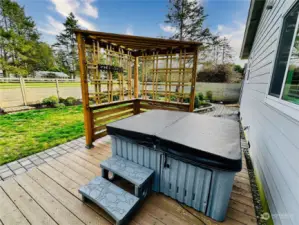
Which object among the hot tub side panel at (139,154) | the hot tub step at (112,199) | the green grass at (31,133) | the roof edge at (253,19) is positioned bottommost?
the green grass at (31,133)

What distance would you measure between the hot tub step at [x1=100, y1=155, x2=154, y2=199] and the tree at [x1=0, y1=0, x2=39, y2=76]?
655 inches

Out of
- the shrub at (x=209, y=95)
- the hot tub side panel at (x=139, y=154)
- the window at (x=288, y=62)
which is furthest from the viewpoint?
the shrub at (x=209, y=95)

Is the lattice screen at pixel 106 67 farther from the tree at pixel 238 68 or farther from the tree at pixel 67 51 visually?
the tree at pixel 67 51

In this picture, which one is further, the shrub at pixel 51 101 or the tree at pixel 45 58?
the tree at pixel 45 58

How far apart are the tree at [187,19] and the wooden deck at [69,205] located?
10.2 metres

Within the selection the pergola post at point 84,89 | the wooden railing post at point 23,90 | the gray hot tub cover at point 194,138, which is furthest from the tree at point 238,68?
the wooden railing post at point 23,90

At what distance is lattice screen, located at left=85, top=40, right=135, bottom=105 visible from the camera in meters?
2.84

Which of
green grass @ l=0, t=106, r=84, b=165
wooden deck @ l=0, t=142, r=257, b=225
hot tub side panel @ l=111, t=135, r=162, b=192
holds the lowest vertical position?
wooden deck @ l=0, t=142, r=257, b=225

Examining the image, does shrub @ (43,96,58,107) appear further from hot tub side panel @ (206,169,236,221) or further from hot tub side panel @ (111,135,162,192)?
hot tub side panel @ (206,169,236,221)

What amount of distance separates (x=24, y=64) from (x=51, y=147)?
17.3 meters

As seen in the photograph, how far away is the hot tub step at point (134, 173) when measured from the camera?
1507 mm

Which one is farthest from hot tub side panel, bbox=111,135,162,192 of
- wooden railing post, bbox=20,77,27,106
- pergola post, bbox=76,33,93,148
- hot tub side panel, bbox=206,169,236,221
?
wooden railing post, bbox=20,77,27,106

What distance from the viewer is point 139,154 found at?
1800 mm

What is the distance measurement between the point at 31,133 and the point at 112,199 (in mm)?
3471
